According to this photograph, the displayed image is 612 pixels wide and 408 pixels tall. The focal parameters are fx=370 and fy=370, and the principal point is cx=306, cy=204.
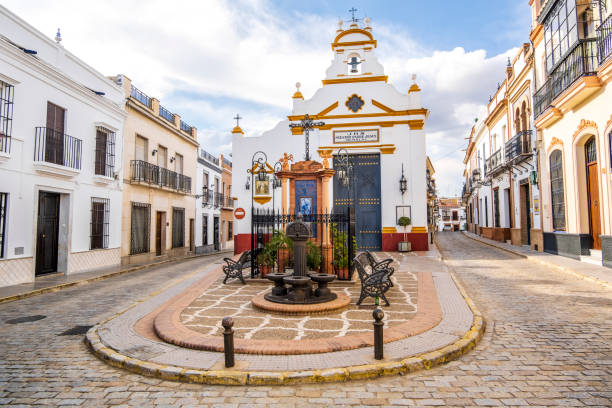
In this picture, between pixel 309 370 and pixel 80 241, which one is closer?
pixel 309 370

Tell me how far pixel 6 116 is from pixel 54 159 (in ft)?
6.26

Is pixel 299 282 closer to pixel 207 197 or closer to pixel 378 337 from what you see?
pixel 378 337

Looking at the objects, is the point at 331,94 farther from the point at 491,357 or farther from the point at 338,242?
the point at 491,357

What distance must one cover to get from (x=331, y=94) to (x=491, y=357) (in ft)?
49.6

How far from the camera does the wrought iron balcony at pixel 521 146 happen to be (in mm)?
15984

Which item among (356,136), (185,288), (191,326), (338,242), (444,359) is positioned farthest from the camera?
(356,136)

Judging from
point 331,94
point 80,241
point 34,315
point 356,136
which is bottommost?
point 34,315

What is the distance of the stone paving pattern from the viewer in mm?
5129

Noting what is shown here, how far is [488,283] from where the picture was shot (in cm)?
892

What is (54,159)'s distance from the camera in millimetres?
11180

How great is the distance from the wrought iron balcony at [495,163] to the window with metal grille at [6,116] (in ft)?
68.3

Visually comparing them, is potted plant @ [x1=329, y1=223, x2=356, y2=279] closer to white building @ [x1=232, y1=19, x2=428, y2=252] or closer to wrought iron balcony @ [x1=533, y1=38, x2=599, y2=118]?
white building @ [x1=232, y1=19, x2=428, y2=252]

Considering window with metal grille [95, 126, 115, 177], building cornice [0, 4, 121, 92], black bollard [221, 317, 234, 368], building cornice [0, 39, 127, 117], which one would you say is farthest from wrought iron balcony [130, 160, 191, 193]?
black bollard [221, 317, 234, 368]

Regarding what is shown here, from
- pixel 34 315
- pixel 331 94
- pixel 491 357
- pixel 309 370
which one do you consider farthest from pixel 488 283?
pixel 331 94
